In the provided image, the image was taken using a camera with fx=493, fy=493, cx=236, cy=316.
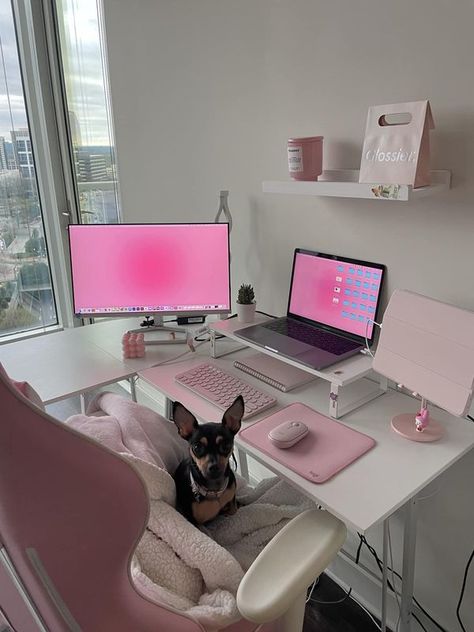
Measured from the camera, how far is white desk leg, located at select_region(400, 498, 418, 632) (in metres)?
1.17

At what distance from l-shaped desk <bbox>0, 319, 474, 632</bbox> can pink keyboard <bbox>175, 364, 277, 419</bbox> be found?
0.07 feet

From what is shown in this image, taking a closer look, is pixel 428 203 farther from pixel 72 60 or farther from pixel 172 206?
pixel 72 60

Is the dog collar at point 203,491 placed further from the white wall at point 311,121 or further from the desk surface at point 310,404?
the white wall at point 311,121

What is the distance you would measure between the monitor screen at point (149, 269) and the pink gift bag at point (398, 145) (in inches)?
22.5

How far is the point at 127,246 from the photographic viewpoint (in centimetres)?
167

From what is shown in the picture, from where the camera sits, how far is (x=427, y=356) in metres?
1.11

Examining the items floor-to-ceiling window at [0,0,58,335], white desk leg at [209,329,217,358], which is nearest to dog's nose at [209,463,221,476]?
white desk leg at [209,329,217,358]

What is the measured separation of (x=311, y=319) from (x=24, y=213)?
2.09 metres

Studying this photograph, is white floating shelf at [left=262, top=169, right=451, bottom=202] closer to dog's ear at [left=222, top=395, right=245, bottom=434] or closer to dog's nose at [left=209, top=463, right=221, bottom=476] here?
dog's ear at [left=222, top=395, right=245, bottom=434]

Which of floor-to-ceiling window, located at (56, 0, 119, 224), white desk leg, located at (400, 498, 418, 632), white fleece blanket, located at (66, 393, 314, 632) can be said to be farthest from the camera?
floor-to-ceiling window, located at (56, 0, 119, 224)

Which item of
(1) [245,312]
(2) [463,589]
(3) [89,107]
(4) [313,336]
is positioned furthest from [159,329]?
(3) [89,107]

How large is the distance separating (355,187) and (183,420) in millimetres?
696

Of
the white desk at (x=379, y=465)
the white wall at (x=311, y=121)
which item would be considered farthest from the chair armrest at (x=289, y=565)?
the white wall at (x=311, y=121)

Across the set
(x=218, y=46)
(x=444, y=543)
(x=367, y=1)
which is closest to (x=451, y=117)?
(x=367, y=1)
